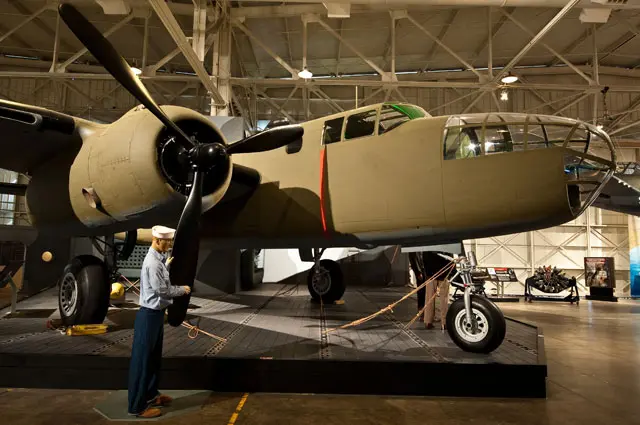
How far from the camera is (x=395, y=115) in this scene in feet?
20.1

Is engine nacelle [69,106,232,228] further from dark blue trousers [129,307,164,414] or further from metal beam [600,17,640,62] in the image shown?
metal beam [600,17,640,62]

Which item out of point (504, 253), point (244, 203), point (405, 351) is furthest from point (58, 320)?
point (504, 253)

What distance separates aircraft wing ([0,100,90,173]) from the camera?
5.84m

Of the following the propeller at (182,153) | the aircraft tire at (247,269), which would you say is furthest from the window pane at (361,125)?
the aircraft tire at (247,269)

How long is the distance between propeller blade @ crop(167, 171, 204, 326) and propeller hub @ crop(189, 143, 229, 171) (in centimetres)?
31

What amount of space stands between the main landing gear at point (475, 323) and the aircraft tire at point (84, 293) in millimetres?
5201

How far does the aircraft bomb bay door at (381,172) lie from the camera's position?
5.51 metres

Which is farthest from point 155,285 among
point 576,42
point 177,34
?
point 576,42

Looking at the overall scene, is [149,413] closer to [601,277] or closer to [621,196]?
[621,196]

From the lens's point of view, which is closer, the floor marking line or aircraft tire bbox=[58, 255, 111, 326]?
the floor marking line

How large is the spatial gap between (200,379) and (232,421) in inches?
38.7

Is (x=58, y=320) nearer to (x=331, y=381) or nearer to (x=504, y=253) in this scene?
(x=331, y=381)

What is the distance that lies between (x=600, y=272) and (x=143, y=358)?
2131cm

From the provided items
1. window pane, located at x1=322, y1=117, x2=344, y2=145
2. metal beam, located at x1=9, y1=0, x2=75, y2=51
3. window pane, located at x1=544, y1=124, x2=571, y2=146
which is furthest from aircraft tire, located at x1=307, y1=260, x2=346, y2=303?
metal beam, located at x1=9, y1=0, x2=75, y2=51
